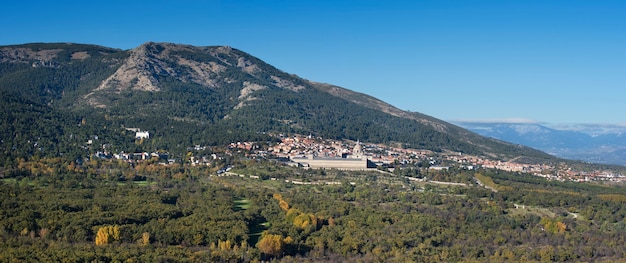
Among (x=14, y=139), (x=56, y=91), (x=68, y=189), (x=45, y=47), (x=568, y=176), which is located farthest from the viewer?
(x=45, y=47)

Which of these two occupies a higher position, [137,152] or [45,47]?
[45,47]

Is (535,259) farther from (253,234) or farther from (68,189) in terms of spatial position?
(68,189)

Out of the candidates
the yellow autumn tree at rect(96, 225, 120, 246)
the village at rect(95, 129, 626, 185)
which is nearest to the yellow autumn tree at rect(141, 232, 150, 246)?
the yellow autumn tree at rect(96, 225, 120, 246)

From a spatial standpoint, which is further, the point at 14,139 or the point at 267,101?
the point at 267,101

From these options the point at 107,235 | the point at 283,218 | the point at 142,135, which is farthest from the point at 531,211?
the point at 142,135

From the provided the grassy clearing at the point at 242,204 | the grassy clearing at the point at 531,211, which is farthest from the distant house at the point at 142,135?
the grassy clearing at the point at 531,211

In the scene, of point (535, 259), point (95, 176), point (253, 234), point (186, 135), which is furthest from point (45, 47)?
point (535, 259)
